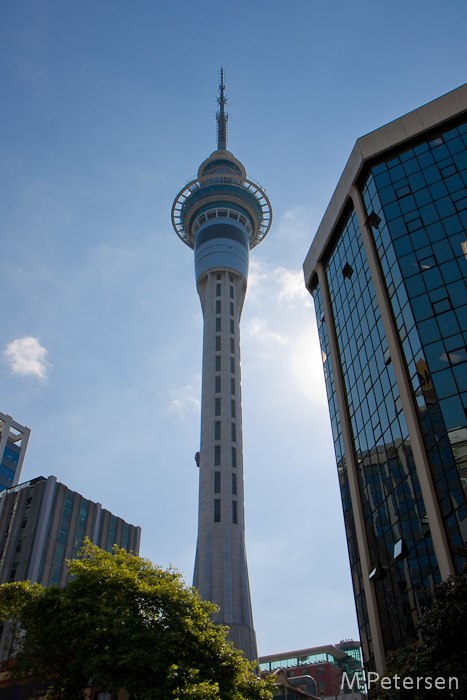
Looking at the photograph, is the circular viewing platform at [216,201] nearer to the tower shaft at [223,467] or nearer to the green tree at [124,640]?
the tower shaft at [223,467]

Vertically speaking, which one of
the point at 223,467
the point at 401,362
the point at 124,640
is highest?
the point at 223,467

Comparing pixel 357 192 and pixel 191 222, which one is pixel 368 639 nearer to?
pixel 357 192

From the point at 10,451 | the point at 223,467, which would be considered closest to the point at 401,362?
the point at 223,467

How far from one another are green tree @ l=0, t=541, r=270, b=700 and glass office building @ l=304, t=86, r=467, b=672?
1026cm

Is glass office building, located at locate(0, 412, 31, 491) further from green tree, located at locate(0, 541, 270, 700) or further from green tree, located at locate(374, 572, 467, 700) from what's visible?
green tree, located at locate(374, 572, 467, 700)

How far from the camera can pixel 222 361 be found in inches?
3460

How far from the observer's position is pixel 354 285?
4241 cm

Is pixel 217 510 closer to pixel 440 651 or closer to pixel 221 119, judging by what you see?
pixel 440 651

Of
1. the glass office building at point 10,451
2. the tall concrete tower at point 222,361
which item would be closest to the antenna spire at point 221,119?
the tall concrete tower at point 222,361

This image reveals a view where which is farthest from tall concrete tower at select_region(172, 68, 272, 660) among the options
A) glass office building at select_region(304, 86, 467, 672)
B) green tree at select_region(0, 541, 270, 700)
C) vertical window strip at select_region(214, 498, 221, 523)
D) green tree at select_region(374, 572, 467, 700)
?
green tree at select_region(374, 572, 467, 700)

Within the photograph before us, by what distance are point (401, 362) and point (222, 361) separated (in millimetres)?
55525

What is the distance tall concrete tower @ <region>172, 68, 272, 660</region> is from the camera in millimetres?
70188

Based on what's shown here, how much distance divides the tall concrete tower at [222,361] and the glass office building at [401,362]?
34.9 metres

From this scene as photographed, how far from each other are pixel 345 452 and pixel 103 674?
22.5 m
